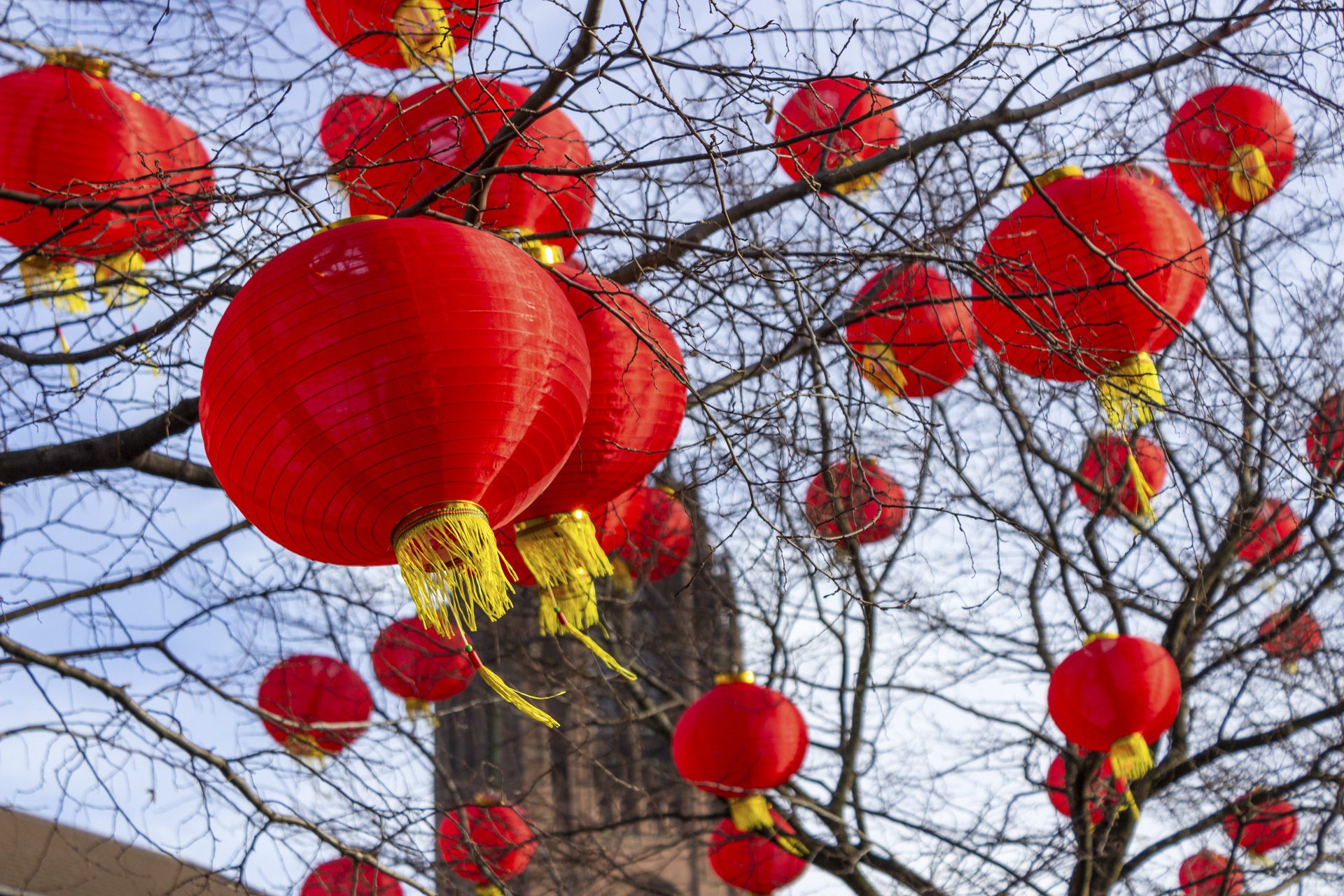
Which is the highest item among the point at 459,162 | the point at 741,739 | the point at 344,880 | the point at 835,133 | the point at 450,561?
the point at 835,133

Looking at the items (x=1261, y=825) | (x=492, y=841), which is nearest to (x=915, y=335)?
(x=492, y=841)

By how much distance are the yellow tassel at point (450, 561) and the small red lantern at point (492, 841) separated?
3.08 m

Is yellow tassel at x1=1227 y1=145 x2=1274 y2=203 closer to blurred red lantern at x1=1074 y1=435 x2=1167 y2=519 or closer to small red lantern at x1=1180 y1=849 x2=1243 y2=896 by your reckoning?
blurred red lantern at x1=1074 y1=435 x2=1167 y2=519

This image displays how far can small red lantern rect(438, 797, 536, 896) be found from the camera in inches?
211

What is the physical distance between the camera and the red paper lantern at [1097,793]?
6.06m

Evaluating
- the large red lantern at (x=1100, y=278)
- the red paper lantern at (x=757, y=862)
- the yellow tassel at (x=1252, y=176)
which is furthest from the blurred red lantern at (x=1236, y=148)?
the red paper lantern at (x=757, y=862)

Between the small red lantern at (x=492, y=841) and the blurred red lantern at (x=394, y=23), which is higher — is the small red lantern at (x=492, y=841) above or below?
below

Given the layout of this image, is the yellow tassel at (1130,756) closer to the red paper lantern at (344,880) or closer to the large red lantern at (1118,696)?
the large red lantern at (1118,696)

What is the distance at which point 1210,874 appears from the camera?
5.70 meters

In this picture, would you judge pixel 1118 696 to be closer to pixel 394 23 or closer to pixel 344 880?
pixel 344 880

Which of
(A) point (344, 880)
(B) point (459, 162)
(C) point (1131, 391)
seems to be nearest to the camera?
(B) point (459, 162)

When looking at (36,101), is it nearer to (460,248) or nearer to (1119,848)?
(460,248)

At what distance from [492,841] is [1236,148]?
4655 millimetres

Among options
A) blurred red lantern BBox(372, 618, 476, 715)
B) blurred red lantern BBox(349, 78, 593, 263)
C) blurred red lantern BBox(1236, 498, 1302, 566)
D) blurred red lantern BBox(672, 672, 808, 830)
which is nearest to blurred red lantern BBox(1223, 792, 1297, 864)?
blurred red lantern BBox(1236, 498, 1302, 566)
